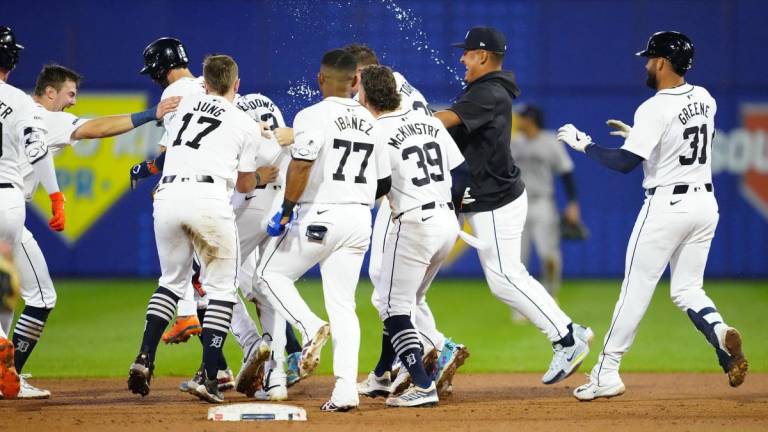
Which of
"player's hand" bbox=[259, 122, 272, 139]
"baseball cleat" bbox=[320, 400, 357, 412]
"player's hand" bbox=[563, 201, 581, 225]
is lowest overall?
"player's hand" bbox=[563, 201, 581, 225]

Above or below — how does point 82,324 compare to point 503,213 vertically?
below

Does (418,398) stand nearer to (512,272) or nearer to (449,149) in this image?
(512,272)

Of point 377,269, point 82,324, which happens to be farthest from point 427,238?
point 82,324

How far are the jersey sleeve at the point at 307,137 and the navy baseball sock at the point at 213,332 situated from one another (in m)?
1.14

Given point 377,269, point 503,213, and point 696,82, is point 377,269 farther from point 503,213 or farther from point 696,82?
point 696,82

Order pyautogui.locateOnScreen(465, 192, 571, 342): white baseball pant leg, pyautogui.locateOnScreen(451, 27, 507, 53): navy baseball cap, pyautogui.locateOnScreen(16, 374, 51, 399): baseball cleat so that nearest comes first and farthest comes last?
pyautogui.locateOnScreen(16, 374, 51, 399): baseball cleat → pyautogui.locateOnScreen(465, 192, 571, 342): white baseball pant leg → pyautogui.locateOnScreen(451, 27, 507, 53): navy baseball cap

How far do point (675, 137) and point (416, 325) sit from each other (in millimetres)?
2181

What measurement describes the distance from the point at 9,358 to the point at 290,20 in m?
4.09

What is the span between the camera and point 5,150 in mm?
7648

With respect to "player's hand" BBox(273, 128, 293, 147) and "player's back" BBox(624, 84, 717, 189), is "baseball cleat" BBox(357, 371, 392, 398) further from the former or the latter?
"player's back" BBox(624, 84, 717, 189)

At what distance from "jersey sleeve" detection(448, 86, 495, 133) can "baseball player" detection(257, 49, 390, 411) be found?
1057mm

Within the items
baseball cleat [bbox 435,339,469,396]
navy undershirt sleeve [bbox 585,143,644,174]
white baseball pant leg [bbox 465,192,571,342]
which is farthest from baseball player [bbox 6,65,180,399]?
navy undershirt sleeve [bbox 585,143,644,174]

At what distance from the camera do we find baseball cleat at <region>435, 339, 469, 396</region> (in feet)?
26.1

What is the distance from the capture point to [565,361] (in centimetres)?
795
